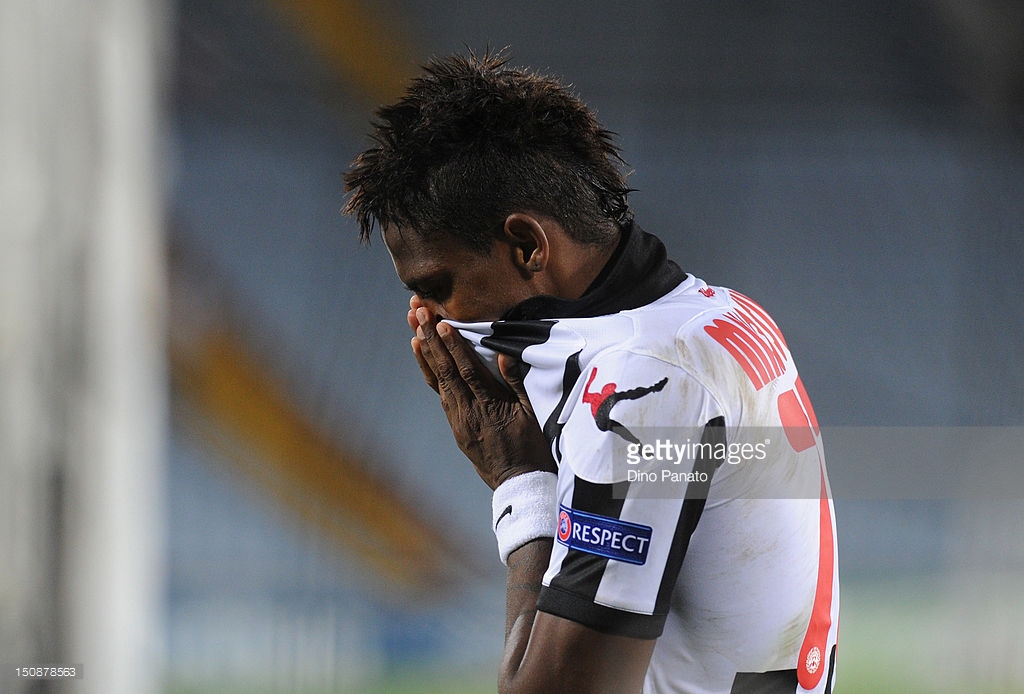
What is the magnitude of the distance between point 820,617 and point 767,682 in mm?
87

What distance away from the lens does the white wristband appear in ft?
2.86

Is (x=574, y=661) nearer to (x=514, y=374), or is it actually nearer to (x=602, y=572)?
(x=602, y=572)

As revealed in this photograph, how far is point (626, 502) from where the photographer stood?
28.6 inches

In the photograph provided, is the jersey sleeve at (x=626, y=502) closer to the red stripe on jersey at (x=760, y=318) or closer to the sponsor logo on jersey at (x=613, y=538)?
the sponsor logo on jersey at (x=613, y=538)

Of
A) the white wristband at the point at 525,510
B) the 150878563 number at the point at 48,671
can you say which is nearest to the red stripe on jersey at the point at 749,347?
the white wristband at the point at 525,510

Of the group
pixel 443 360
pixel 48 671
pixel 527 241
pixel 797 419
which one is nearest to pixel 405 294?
pixel 48 671

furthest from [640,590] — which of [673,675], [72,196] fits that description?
[72,196]

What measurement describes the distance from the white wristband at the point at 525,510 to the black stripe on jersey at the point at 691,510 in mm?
157

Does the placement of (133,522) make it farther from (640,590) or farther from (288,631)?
(640,590)

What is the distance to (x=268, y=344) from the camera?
217 cm

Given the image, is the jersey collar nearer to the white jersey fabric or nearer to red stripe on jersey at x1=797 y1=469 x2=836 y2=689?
the white jersey fabric

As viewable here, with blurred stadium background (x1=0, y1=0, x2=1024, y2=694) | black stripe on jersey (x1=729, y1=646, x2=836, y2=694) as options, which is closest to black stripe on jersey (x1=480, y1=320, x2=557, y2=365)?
black stripe on jersey (x1=729, y1=646, x2=836, y2=694)

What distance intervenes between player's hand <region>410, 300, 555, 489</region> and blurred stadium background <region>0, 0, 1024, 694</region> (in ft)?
3.95

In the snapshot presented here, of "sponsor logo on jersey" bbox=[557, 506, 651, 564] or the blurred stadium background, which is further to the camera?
the blurred stadium background
